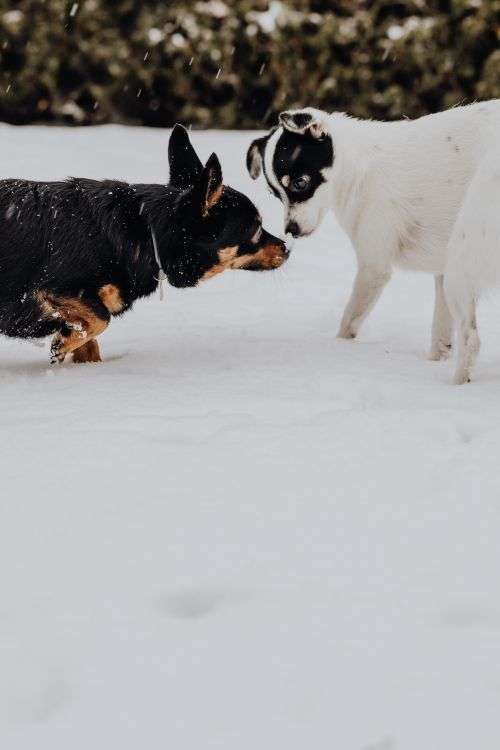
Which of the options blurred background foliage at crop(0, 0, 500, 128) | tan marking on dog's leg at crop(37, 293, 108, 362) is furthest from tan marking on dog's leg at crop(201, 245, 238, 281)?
blurred background foliage at crop(0, 0, 500, 128)

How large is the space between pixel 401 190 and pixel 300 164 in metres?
0.49

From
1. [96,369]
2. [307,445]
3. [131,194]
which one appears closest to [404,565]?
[307,445]

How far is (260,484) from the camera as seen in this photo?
263 cm

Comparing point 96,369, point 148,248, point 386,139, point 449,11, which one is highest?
point 449,11

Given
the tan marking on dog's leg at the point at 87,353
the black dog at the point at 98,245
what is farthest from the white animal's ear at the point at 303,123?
the tan marking on dog's leg at the point at 87,353

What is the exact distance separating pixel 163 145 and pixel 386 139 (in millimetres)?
4198

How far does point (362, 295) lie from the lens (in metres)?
4.24

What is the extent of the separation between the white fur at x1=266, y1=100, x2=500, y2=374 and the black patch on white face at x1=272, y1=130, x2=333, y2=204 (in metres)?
0.04

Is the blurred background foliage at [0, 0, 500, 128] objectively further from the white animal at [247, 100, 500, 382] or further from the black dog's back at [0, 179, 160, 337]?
the black dog's back at [0, 179, 160, 337]

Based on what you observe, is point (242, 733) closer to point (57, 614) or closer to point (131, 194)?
point (57, 614)

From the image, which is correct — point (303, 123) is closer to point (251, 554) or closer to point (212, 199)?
point (212, 199)

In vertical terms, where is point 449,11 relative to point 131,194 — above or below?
above

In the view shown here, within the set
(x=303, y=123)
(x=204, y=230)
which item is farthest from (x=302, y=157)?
(x=204, y=230)

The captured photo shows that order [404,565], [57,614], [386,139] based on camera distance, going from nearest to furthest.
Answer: [57,614], [404,565], [386,139]
